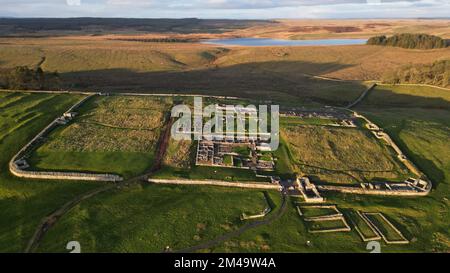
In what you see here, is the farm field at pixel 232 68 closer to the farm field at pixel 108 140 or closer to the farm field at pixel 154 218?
the farm field at pixel 108 140

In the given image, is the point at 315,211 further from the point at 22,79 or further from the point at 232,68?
the point at 232,68

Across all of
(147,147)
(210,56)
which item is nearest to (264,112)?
(147,147)

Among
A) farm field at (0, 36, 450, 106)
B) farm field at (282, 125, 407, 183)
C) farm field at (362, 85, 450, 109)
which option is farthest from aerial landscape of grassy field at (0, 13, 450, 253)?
farm field at (0, 36, 450, 106)

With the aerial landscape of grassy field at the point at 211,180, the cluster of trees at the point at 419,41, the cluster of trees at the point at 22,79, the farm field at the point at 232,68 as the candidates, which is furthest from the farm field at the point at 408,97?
the cluster of trees at the point at 419,41

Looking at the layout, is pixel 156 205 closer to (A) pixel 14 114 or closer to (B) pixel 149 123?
(B) pixel 149 123

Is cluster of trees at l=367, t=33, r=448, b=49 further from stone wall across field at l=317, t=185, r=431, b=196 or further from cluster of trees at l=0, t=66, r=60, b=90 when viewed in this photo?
cluster of trees at l=0, t=66, r=60, b=90

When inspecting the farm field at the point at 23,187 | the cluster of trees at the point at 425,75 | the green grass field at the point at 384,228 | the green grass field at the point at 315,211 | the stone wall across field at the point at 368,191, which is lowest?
the green grass field at the point at 384,228
